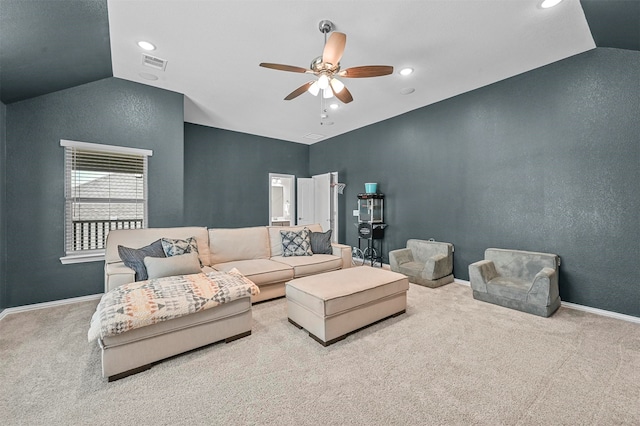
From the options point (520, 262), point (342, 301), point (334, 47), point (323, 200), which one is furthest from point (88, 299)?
point (520, 262)

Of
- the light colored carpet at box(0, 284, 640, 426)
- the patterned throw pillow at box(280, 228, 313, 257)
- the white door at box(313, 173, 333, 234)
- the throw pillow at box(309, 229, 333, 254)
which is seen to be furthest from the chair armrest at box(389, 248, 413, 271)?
the white door at box(313, 173, 333, 234)

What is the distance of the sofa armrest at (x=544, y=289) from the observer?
2.94m

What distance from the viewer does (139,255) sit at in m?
2.91

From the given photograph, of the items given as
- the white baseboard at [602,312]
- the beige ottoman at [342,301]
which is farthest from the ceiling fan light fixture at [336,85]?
the white baseboard at [602,312]

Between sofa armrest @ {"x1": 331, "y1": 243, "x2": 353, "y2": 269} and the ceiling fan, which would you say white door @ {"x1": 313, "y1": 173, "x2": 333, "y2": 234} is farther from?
the ceiling fan

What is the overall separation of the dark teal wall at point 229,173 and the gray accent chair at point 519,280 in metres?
4.84

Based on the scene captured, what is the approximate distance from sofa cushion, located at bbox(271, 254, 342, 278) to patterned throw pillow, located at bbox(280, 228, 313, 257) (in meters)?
0.09

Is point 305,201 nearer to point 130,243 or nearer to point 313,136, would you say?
point 313,136

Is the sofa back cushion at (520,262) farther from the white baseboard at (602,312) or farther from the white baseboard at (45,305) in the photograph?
the white baseboard at (45,305)

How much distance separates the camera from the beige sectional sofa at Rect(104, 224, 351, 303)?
128 inches

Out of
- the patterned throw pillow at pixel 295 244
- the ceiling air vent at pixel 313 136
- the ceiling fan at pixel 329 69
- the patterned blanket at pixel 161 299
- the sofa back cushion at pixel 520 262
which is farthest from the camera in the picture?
the ceiling air vent at pixel 313 136

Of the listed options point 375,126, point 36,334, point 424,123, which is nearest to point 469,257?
point 424,123

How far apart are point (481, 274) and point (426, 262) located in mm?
907

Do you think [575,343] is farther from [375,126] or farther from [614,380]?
[375,126]
